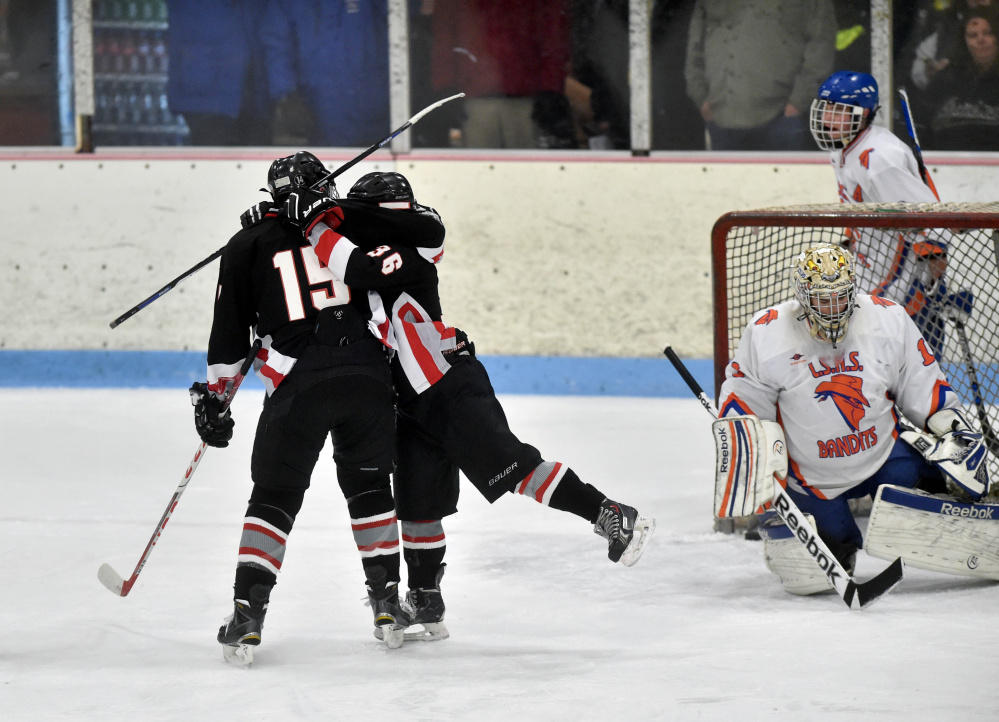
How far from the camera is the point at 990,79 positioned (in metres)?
5.55

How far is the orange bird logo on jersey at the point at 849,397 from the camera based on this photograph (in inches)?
122

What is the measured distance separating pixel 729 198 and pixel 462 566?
2.74 m

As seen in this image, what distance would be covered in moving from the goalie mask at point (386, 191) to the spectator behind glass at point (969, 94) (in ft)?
11.5

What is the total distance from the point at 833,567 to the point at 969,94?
3.27 meters

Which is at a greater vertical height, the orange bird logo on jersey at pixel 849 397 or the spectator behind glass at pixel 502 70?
the spectator behind glass at pixel 502 70

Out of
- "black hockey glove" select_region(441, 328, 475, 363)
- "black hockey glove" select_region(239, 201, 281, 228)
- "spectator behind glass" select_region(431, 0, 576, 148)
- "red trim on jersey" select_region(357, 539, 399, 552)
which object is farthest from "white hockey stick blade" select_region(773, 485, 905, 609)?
"spectator behind glass" select_region(431, 0, 576, 148)

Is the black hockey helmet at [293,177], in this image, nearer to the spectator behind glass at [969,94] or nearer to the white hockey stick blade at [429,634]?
the white hockey stick blade at [429,634]

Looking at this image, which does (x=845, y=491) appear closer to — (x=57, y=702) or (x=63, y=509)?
(x=57, y=702)

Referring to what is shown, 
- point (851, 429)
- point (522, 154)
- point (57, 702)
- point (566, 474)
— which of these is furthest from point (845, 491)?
point (522, 154)

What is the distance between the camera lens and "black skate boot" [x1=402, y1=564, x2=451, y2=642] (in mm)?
2820

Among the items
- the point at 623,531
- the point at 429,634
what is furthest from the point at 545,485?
the point at 429,634

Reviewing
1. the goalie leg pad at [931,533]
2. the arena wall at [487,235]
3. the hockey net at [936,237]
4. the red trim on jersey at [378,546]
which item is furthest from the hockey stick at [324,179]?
the arena wall at [487,235]

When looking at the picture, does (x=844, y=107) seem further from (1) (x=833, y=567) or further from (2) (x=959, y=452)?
(1) (x=833, y=567)

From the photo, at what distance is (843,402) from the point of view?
10.2ft
